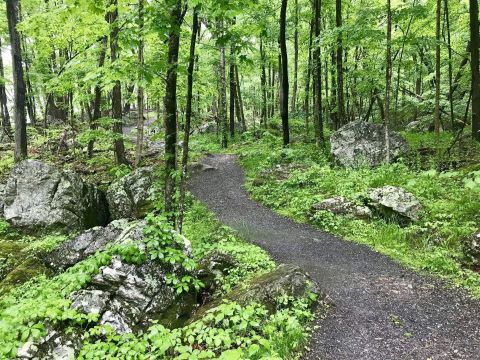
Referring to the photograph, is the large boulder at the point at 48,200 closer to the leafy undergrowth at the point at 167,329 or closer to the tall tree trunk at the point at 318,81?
the leafy undergrowth at the point at 167,329

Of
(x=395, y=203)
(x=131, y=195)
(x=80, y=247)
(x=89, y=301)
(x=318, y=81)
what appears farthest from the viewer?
(x=318, y=81)

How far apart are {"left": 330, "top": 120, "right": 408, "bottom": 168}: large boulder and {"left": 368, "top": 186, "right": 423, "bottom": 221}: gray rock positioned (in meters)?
3.17

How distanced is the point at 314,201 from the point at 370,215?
1.79 metres

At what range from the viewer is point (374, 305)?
553 cm

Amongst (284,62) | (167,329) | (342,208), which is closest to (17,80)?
(284,62)

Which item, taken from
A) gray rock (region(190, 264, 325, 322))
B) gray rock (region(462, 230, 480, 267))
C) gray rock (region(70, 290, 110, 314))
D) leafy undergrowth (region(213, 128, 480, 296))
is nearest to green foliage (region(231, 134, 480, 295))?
leafy undergrowth (region(213, 128, 480, 296))

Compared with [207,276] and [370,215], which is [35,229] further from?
[370,215]

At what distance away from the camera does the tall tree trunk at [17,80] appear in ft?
41.0

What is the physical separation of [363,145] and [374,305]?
817 cm

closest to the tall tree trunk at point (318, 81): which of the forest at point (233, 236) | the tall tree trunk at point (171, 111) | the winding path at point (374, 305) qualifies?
the forest at point (233, 236)

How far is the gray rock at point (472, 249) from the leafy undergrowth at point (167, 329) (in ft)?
11.0

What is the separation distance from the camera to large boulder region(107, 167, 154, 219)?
1176 centimetres

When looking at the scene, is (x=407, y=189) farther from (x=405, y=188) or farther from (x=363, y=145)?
(x=363, y=145)

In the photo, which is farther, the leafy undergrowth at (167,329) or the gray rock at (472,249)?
the gray rock at (472,249)
